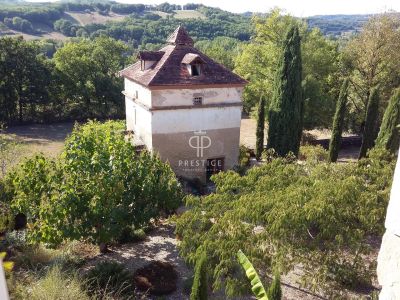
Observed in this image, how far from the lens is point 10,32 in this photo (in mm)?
104875

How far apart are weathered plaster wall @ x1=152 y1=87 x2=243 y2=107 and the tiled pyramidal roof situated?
0.61 meters

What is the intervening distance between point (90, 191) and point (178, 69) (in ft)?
44.3

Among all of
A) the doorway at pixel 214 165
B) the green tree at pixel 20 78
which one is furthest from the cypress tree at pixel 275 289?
the green tree at pixel 20 78

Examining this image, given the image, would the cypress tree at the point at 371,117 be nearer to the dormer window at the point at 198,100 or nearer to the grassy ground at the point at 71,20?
the dormer window at the point at 198,100

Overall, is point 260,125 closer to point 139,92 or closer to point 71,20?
point 139,92

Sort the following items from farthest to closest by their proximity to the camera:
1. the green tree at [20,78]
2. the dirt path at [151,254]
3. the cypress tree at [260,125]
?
the green tree at [20,78] < the cypress tree at [260,125] < the dirt path at [151,254]

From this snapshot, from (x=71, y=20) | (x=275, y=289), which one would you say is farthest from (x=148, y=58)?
(x=71, y=20)

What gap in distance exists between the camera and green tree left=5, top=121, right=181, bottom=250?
1426 cm

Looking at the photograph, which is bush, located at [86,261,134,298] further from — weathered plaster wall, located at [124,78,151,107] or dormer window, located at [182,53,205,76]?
dormer window, located at [182,53,205,76]

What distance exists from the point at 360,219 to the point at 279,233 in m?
2.46

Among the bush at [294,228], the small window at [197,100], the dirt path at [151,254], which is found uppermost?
the small window at [197,100]
